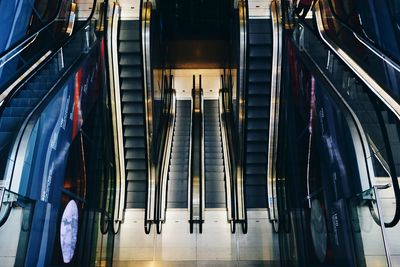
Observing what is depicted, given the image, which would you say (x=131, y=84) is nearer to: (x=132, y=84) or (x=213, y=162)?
(x=132, y=84)

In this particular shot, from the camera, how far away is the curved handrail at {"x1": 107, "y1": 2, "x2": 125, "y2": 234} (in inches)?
287

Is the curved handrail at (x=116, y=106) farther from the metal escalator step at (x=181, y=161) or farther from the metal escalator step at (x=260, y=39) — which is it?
the metal escalator step at (x=260, y=39)

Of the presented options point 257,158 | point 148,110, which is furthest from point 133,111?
point 257,158

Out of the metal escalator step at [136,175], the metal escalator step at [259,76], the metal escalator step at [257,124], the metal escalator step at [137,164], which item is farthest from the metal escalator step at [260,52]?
the metal escalator step at [136,175]

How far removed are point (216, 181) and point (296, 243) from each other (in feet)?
10.7

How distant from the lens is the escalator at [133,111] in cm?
766

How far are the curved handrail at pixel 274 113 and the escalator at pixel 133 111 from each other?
9.74 feet

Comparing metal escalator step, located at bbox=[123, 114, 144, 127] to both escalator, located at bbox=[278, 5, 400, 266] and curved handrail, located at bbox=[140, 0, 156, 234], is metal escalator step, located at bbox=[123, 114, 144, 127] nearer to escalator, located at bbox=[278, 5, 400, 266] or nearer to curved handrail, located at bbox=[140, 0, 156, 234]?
curved handrail, located at bbox=[140, 0, 156, 234]

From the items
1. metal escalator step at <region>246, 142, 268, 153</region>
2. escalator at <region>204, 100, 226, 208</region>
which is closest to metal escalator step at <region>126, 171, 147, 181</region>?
escalator at <region>204, 100, 226, 208</region>

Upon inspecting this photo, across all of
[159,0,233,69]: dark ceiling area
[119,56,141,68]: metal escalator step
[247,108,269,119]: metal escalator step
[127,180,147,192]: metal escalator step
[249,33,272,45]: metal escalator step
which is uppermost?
[159,0,233,69]: dark ceiling area

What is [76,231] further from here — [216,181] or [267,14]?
[267,14]

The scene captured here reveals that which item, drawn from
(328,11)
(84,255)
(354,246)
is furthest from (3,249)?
(328,11)

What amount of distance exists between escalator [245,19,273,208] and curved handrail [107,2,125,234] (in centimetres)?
296

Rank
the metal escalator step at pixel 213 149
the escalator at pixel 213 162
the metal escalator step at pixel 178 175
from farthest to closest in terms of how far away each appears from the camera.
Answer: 1. the metal escalator step at pixel 213 149
2. the metal escalator step at pixel 178 175
3. the escalator at pixel 213 162
